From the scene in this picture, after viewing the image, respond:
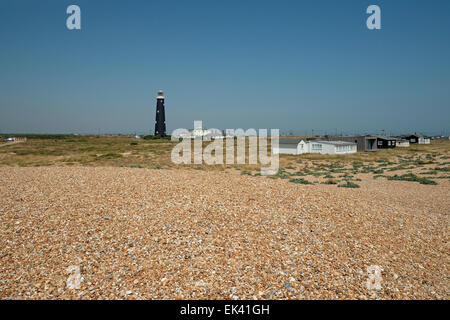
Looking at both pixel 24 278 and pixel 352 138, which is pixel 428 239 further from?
pixel 352 138

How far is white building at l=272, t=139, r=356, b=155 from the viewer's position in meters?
54.5

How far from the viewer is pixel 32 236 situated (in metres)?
7.21

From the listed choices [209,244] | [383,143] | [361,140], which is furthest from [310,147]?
[209,244]

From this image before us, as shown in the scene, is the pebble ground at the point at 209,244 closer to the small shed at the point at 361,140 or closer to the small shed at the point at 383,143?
the small shed at the point at 361,140

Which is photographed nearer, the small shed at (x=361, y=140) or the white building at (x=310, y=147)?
the white building at (x=310, y=147)

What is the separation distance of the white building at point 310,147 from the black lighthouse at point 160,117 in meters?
43.1

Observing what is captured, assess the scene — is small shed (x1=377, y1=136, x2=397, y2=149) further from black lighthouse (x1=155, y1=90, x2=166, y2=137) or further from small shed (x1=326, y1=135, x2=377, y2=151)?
black lighthouse (x1=155, y1=90, x2=166, y2=137)

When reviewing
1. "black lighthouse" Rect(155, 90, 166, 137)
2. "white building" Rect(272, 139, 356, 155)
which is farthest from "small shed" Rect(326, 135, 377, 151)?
"black lighthouse" Rect(155, 90, 166, 137)

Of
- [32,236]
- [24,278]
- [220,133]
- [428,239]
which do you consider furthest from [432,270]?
[220,133]

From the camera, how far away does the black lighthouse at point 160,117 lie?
274 feet

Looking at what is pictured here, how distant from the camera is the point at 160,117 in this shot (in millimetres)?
85500

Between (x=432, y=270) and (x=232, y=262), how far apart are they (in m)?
5.27

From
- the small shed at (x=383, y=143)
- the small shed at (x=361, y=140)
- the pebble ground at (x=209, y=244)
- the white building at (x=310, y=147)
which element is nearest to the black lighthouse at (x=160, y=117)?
the white building at (x=310, y=147)

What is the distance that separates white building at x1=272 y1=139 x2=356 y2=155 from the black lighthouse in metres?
43.1
